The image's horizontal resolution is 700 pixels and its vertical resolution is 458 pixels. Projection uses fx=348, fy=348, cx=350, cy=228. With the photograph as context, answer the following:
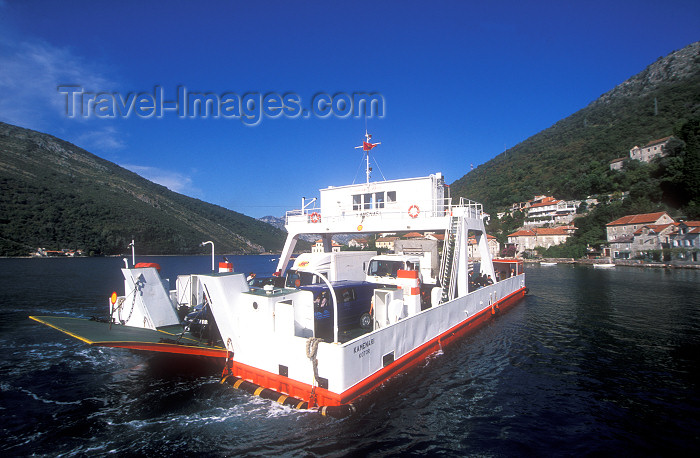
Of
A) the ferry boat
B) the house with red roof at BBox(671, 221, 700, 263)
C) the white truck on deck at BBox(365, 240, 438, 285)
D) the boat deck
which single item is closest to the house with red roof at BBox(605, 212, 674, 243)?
the house with red roof at BBox(671, 221, 700, 263)

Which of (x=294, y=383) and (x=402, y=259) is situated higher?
(x=402, y=259)

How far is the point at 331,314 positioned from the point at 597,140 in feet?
454

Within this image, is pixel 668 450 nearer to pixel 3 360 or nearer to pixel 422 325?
pixel 422 325

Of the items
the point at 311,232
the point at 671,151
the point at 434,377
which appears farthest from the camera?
the point at 671,151

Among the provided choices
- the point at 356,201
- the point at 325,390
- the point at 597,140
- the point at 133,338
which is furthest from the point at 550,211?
the point at 133,338

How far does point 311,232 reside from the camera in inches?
621

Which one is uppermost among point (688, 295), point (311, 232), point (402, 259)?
point (311, 232)

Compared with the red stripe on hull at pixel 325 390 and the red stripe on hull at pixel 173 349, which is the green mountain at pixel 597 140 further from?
the red stripe on hull at pixel 173 349

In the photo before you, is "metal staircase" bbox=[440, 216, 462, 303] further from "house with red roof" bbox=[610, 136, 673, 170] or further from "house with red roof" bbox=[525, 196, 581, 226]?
"house with red roof" bbox=[610, 136, 673, 170]

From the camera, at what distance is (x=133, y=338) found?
8.36 meters

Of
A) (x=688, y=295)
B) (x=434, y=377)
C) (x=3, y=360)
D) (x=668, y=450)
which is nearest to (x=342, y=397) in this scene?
(x=434, y=377)

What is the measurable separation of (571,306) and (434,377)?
15.5 meters

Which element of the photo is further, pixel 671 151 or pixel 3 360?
pixel 671 151

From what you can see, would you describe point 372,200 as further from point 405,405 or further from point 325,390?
point 325,390
